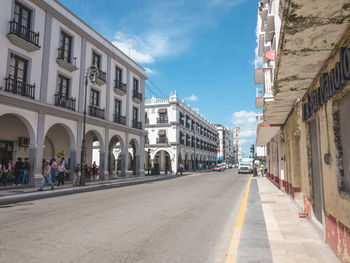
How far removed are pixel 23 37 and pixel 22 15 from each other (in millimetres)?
1501

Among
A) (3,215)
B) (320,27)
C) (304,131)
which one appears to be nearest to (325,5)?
(320,27)

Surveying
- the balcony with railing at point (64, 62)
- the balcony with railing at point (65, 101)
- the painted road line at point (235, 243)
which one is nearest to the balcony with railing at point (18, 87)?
the balcony with railing at point (65, 101)

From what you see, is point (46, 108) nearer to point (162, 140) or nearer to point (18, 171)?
point (18, 171)

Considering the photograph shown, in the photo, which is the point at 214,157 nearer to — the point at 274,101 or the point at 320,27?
the point at 274,101

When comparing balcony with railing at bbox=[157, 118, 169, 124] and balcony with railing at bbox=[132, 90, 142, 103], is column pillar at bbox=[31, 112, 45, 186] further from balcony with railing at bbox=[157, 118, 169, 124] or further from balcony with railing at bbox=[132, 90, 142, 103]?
balcony with railing at bbox=[157, 118, 169, 124]

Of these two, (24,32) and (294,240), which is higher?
(24,32)

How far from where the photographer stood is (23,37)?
1508cm

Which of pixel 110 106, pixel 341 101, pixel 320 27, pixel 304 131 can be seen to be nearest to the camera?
pixel 320 27

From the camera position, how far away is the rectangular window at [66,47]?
18.2m

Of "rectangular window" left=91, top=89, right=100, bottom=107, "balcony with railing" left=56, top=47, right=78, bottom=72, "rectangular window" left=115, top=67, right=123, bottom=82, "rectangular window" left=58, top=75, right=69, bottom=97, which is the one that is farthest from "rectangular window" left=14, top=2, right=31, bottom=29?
"rectangular window" left=115, top=67, right=123, bottom=82

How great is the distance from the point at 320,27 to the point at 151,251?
4501 millimetres

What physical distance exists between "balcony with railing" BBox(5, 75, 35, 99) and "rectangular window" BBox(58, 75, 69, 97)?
255 cm

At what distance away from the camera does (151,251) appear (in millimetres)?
4691

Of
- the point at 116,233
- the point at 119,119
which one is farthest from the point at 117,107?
the point at 116,233
